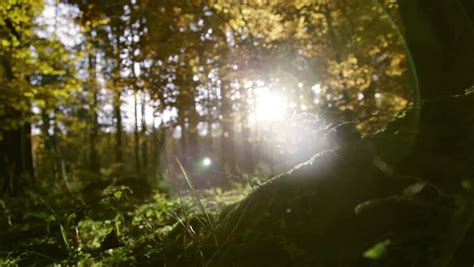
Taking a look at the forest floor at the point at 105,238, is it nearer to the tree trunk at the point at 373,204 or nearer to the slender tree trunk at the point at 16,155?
the tree trunk at the point at 373,204

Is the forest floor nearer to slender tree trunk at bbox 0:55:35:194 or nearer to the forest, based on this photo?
the forest

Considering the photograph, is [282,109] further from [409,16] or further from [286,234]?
[286,234]

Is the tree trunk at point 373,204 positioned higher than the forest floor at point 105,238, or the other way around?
the tree trunk at point 373,204

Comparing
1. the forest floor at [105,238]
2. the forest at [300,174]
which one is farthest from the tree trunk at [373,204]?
the forest floor at [105,238]

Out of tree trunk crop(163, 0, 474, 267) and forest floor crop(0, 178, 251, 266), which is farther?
forest floor crop(0, 178, 251, 266)

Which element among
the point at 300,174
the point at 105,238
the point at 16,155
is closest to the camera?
the point at 300,174

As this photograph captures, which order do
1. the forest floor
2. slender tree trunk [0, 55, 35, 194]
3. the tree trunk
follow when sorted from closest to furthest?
the tree trunk
the forest floor
slender tree trunk [0, 55, 35, 194]

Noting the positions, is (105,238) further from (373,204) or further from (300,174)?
(373,204)

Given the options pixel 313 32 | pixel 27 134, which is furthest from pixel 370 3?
pixel 27 134

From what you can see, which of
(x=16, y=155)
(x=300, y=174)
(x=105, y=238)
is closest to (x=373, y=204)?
(x=300, y=174)

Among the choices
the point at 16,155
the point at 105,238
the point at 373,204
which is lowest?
the point at 105,238

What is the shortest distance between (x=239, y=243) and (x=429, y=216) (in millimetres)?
1278

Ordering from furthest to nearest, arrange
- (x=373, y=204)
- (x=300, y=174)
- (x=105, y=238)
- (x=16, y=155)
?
(x=16, y=155)
(x=105, y=238)
(x=300, y=174)
(x=373, y=204)

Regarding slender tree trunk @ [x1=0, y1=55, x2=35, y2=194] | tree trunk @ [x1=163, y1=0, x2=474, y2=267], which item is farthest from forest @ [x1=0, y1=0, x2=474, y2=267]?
slender tree trunk @ [x1=0, y1=55, x2=35, y2=194]
